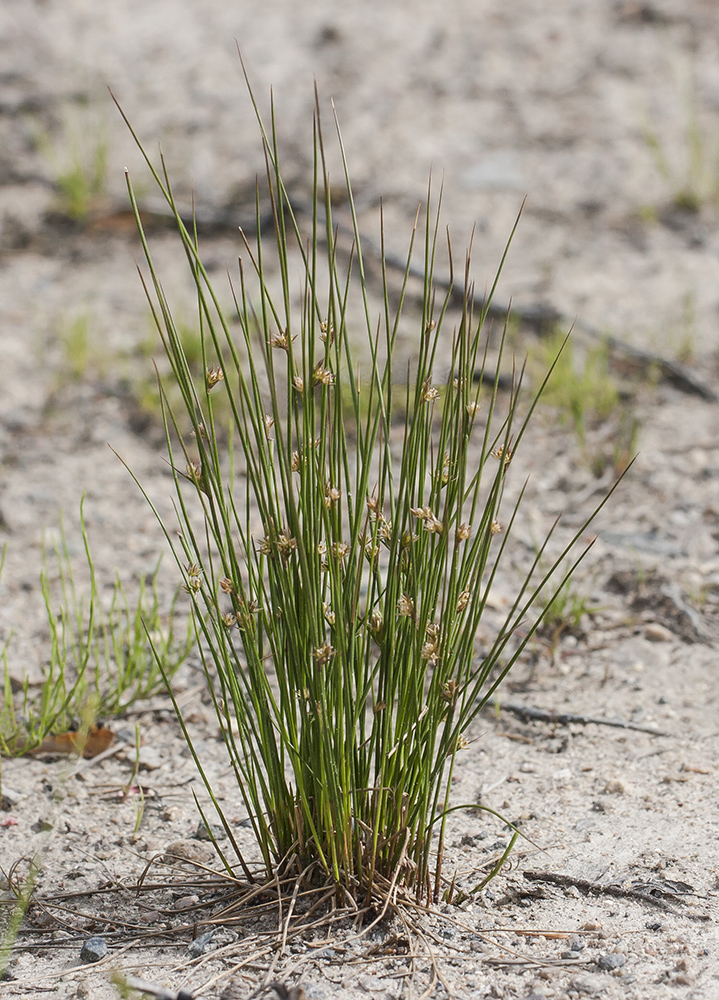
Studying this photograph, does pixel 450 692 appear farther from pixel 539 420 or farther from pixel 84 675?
pixel 539 420

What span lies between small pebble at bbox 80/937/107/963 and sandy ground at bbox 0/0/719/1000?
3 cm

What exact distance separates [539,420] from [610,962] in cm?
212

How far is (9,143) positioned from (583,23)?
2.80 meters

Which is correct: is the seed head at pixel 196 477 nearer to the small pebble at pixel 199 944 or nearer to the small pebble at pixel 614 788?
the small pebble at pixel 199 944

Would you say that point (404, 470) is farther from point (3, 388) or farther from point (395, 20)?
point (395, 20)

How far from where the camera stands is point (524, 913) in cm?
153

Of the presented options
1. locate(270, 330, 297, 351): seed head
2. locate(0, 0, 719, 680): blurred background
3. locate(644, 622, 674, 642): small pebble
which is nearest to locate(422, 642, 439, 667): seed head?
locate(270, 330, 297, 351): seed head

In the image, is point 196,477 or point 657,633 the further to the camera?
point 657,633

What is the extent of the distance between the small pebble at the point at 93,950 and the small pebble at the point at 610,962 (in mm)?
728

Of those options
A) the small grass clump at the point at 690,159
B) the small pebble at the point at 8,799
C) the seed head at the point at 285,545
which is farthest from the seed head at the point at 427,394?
the small grass clump at the point at 690,159

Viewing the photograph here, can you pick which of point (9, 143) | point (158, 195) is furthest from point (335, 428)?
point (9, 143)

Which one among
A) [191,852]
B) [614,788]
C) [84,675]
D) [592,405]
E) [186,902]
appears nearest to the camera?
[186,902]

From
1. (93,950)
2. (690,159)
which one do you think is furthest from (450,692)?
(690,159)

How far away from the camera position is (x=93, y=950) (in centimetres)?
145
